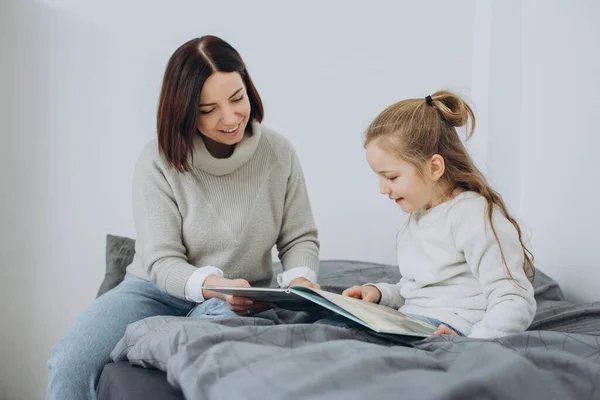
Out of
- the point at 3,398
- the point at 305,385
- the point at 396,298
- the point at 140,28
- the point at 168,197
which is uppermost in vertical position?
the point at 140,28

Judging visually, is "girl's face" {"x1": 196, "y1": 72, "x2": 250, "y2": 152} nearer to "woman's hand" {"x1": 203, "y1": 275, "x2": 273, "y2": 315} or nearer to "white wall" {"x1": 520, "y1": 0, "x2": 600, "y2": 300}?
"woman's hand" {"x1": 203, "y1": 275, "x2": 273, "y2": 315}

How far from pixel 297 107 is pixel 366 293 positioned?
133cm

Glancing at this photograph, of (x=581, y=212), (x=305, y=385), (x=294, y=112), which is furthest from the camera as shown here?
(x=294, y=112)

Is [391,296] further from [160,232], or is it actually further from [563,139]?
[563,139]

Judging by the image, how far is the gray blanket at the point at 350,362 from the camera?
3.50 feet

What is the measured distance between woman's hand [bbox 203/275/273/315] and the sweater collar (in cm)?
32

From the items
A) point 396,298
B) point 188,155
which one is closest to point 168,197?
point 188,155

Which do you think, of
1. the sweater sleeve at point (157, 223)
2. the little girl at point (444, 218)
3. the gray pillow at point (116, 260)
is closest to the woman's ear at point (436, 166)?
the little girl at point (444, 218)

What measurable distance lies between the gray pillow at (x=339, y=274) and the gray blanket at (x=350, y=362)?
806 millimetres

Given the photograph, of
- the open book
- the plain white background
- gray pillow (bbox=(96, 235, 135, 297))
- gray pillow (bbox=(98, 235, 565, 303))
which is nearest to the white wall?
the plain white background

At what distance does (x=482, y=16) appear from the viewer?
9.78 ft

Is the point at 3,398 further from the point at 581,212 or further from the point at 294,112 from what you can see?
the point at 581,212

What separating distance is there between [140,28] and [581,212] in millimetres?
1618

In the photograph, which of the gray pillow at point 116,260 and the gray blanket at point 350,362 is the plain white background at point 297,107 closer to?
the gray pillow at point 116,260
